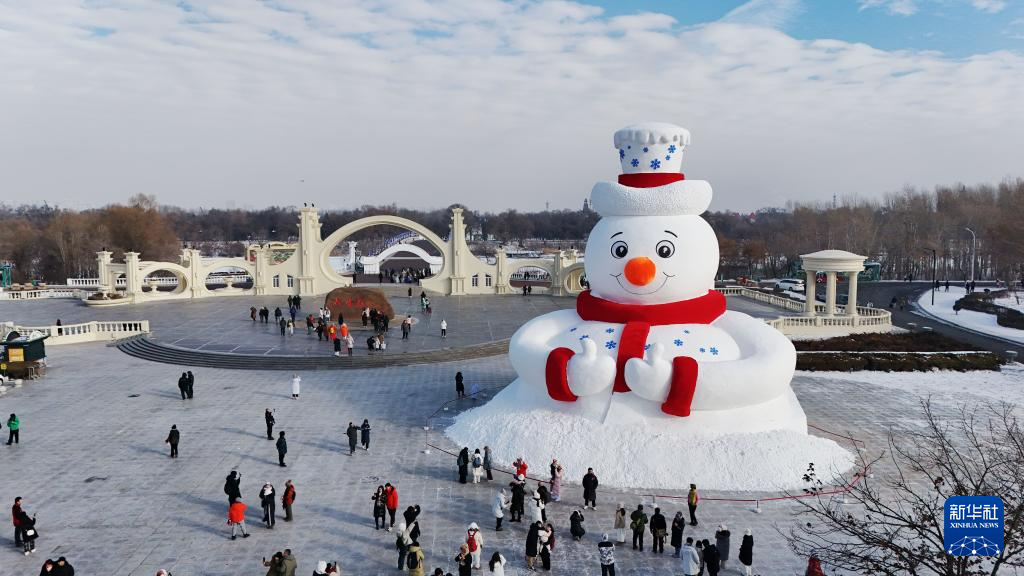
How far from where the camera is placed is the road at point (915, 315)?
3030 centimetres

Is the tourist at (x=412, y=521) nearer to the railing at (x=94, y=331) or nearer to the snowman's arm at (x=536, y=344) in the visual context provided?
the snowman's arm at (x=536, y=344)

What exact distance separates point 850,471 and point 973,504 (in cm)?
827

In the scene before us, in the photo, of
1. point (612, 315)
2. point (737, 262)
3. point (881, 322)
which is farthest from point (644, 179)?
point (737, 262)

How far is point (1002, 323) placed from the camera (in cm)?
3547

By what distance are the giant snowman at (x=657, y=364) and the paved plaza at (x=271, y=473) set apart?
33.8 inches

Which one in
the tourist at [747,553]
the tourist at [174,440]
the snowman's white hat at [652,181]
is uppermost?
the snowman's white hat at [652,181]

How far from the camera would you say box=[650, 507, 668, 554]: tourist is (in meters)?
11.2

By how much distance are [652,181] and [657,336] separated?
331 cm

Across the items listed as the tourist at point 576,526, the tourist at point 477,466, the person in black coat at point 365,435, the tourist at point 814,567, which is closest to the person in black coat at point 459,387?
the person in black coat at point 365,435

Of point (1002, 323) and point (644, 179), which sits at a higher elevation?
point (644, 179)

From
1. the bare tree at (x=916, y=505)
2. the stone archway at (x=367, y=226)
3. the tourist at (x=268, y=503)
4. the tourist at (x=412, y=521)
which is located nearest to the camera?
the bare tree at (x=916, y=505)

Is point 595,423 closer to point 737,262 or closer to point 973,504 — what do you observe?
point 973,504

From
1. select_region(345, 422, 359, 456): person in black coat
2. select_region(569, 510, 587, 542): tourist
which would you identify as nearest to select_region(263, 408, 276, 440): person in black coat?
select_region(345, 422, 359, 456): person in black coat

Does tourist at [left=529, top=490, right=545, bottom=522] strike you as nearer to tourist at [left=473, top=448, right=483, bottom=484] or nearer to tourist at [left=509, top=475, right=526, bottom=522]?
tourist at [left=509, top=475, right=526, bottom=522]
